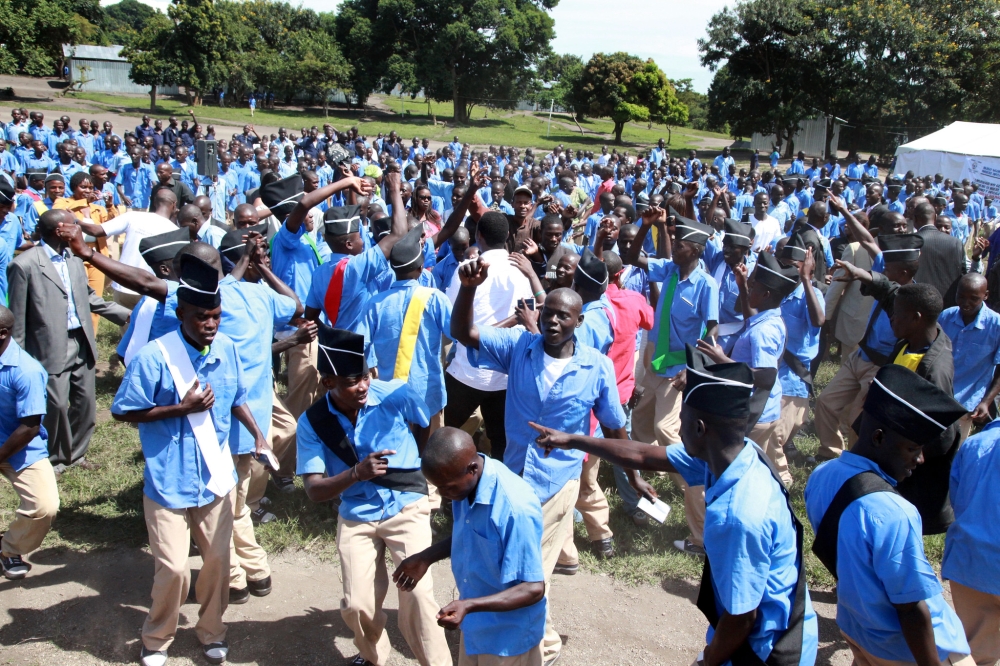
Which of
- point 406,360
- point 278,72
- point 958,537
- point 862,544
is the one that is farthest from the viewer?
point 278,72

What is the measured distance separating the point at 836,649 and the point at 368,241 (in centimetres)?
591

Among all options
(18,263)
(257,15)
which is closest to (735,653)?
(18,263)

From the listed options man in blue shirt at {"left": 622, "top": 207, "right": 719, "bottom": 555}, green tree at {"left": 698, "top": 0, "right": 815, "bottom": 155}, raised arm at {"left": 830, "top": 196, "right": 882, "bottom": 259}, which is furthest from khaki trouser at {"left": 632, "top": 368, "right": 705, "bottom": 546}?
green tree at {"left": 698, "top": 0, "right": 815, "bottom": 155}

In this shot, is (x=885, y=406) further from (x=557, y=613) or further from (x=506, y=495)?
(x=557, y=613)

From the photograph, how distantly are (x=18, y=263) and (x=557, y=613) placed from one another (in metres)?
4.59

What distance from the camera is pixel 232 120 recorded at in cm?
4475

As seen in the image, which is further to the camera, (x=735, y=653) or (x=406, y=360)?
(x=406, y=360)

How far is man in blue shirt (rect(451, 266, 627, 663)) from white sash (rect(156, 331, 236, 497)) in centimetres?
146

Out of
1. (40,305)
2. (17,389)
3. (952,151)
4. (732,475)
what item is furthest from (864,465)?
(952,151)

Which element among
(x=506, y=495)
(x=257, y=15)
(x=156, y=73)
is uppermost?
(x=257, y=15)

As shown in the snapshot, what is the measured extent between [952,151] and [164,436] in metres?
27.4

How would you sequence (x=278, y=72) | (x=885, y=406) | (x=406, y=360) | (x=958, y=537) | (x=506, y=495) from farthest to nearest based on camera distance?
Answer: (x=278, y=72) < (x=406, y=360) < (x=958, y=537) < (x=506, y=495) < (x=885, y=406)

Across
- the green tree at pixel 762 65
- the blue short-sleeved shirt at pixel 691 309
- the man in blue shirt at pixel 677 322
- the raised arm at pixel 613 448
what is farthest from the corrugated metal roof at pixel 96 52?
the raised arm at pixel 613 448

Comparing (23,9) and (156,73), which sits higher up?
(23,9)
